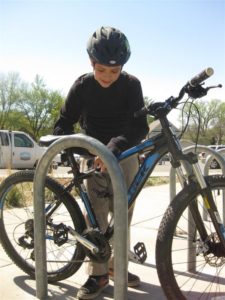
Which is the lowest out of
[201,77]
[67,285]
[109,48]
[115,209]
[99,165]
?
[67,285]

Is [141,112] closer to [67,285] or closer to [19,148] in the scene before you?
[67,285]

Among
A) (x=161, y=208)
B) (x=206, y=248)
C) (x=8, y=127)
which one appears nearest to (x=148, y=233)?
(x=161, y=208)

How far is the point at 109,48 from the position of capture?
9.09 ft

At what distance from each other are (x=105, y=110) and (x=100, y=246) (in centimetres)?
95

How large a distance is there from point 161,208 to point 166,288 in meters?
3.93

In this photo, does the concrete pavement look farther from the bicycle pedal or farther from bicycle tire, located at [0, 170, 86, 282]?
the bicycle pedal

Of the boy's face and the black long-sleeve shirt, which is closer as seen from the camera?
the boy's face

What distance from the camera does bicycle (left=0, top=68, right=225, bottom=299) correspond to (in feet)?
7.85

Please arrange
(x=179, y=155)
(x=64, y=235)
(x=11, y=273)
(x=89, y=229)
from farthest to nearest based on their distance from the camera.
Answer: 1. (x=11, y=273)
2. (x=64, y=235)
3. (x=89, y=229)
4. (x=179, y=155)

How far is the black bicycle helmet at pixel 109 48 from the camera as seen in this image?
2.77m

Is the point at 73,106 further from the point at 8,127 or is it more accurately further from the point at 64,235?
the point at 8,127

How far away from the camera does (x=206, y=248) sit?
2.58m

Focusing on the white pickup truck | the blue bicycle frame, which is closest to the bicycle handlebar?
the blue bicycle frame

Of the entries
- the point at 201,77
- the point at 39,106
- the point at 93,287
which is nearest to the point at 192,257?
the point at 93,287
